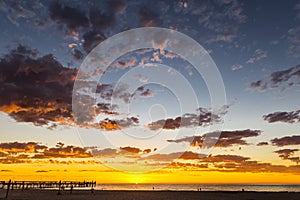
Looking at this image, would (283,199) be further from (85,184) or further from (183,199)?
Result: (85,184)

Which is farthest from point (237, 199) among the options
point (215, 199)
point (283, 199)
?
point (283, 199)

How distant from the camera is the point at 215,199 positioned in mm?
41656

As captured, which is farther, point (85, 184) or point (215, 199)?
point (85, 184)

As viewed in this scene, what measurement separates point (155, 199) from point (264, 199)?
16195 millimetres

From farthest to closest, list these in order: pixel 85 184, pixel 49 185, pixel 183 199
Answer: pixel 85 184 → pixel 49 185 → pixel 183 199

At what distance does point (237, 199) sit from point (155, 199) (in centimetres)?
1247

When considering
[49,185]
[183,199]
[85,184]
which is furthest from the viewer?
[85,184]

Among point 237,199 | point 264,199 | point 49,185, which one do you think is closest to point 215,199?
point 237,199

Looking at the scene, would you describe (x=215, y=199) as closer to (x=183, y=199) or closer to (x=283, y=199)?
(x=183, y=199)

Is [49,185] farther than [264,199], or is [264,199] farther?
[49,185]

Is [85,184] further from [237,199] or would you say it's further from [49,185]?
[237,199]

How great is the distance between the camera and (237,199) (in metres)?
42.6

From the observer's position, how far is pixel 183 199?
40625mm

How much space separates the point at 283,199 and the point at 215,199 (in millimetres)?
9807
